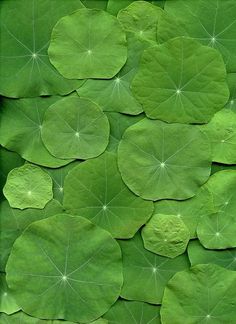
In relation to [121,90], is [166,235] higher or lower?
lower

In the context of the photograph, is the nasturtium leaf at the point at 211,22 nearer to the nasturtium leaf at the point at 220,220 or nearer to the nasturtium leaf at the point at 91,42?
the nasturtium leaf at the point at 91,42

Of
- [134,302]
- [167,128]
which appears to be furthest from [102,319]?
[167,128]

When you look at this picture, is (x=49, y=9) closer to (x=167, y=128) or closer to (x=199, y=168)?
(x=167, y=128)

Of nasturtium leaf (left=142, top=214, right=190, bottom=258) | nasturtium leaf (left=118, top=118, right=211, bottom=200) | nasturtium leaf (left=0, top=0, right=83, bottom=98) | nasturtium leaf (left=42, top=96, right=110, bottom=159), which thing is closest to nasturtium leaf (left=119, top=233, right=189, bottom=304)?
nasturtium leaf (left=142, top=214, right=190, bottom=258)

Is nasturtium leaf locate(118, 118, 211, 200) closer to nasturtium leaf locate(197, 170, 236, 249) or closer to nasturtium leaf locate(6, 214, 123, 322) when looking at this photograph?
nasturtium leaf locate(197, 170, 236, 249)

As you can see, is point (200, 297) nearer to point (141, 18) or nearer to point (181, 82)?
point (181, 82)

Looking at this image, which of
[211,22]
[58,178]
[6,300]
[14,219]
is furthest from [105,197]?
[211,22]
